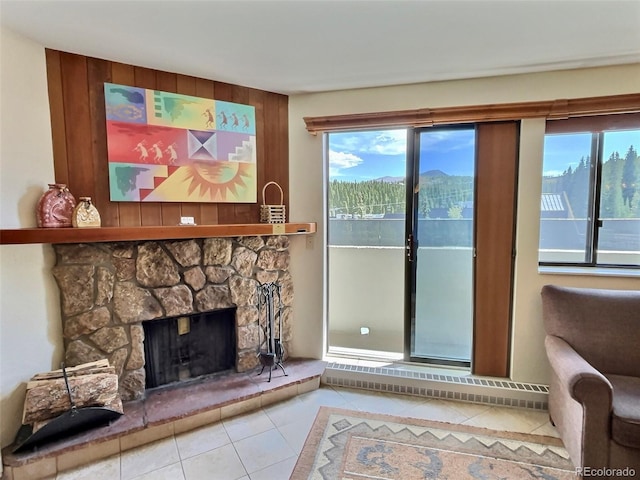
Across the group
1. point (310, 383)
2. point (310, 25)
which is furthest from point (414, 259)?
point (310, 25)

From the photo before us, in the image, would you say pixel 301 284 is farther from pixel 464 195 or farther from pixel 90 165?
pixel 90 165

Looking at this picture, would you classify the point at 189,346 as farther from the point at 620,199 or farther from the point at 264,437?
the point at 620,199

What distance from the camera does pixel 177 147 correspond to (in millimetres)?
2279

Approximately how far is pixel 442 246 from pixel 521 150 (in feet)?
2.91

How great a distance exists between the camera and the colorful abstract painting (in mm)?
2113

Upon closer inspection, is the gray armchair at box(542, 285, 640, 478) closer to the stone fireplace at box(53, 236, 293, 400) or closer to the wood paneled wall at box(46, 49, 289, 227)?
the stone fireplace at box(53, 236, 293, 400)

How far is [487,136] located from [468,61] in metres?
0.56

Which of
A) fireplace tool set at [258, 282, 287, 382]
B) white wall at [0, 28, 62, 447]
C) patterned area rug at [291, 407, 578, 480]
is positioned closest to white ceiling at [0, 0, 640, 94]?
white wall at [0, 28, 62, 447]

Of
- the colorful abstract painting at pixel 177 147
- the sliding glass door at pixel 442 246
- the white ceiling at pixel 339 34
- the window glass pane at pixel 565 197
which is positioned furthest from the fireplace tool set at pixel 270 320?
the window glass pane at pixel 565 197

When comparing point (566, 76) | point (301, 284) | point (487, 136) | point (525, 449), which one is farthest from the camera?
point (301, 284)

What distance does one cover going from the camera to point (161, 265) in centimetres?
225

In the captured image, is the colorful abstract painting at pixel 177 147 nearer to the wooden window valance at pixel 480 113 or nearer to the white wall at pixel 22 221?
the white wall at pixel 22 221

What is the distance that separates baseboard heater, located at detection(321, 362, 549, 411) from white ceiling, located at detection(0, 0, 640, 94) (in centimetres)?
226

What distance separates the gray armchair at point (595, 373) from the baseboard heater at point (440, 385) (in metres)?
0.21
